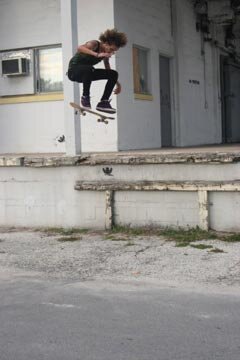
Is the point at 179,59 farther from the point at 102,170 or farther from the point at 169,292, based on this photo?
the point at 169,292

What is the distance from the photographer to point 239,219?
9359mm

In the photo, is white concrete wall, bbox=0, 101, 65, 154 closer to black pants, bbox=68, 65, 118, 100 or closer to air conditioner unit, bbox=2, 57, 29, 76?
air conditioner unit, bbox=2, 57, 29, 76

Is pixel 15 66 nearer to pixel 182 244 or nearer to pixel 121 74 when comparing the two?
pixel 121 74

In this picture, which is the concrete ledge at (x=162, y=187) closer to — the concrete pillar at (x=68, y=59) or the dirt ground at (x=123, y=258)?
the dirt ground at (x=123, y=258)

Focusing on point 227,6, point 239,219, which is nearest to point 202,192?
point 239,219

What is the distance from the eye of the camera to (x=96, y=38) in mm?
12602

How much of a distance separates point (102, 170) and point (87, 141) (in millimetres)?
2709

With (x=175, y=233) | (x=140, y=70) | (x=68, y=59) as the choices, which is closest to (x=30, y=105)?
(x=140, y=70)

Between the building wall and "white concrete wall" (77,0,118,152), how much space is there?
1.02 m

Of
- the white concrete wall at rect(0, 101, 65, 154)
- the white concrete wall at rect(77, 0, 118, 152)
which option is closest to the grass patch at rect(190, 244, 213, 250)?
the white concrete wall at rect(77, 0, 118, 152)

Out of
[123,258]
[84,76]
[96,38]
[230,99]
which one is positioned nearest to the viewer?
[123,258]

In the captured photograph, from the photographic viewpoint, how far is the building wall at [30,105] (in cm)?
1367

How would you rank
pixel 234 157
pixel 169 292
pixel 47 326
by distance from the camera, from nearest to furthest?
pixel 47 326 < pixel 169 292 < pixel 234 157

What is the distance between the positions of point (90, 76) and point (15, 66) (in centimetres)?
355
